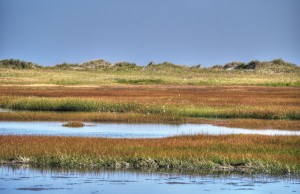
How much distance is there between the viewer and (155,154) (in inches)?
913

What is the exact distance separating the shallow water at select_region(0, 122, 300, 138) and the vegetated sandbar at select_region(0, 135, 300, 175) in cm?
504

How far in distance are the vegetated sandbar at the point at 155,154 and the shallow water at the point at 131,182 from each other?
680 millimetres

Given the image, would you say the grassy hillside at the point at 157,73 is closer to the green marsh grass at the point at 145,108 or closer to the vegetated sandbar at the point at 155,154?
the green marsh grass at the point at 145,108

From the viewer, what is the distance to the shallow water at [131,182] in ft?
64.3

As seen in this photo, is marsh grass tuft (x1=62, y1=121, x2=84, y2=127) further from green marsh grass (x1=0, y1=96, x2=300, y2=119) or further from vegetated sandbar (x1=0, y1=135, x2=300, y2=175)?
vegetated sandbar (x1=0, y1=135, x2=300, y2=175)

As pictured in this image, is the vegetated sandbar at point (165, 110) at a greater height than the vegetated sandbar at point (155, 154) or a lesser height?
greater

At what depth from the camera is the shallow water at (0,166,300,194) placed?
1959 cm

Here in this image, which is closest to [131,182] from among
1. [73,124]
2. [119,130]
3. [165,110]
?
[119,130]

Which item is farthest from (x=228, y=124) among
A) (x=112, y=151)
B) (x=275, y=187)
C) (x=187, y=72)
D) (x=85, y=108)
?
(x=187, y=72)

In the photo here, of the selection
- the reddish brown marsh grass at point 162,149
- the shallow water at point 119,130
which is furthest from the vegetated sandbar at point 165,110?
the reddish brown marsh grass at point 162,149

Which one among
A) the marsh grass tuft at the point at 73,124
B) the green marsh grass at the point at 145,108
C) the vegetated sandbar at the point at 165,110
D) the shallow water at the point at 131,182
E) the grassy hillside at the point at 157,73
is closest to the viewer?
the shallow water at the point at 131,182

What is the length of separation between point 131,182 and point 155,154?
2707 mm

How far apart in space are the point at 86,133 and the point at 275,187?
513 inches

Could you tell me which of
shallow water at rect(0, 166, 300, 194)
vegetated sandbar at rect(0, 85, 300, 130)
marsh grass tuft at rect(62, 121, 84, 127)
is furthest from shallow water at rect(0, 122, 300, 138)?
shallow water at rect(0, 166, 300, 194)
